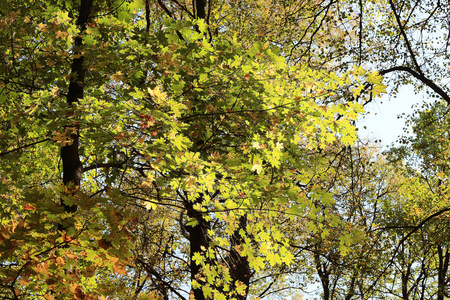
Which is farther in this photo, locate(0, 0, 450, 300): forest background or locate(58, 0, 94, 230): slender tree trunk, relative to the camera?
locate(58, 0, 94, 230): slender tree trunk

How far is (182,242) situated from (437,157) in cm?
1222

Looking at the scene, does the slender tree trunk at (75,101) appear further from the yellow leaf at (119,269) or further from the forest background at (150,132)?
the yellow leaf at (119,269)

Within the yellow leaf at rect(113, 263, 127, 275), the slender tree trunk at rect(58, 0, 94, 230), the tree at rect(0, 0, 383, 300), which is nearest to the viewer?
the yellow leaf at rect(113, 263, 127, 275)

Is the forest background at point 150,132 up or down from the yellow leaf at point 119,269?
up

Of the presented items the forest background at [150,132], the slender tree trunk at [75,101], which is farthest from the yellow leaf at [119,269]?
the slender tree trunk at [75,101]

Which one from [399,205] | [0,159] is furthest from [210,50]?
[399,205]

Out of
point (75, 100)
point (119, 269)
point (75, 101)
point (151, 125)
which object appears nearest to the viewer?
point (119, 269)

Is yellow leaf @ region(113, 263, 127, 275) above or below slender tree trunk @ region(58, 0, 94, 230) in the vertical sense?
below

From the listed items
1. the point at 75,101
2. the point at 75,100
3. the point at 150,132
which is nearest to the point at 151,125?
the point at 150,132

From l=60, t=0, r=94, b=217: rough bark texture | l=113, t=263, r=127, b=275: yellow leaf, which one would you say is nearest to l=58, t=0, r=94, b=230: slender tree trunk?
l=60, t=0, r=94, b=217: rough bark texture

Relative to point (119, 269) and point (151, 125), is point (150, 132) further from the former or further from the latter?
point (119, 269)

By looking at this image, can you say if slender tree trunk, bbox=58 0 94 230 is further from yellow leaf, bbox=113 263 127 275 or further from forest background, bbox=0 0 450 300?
yellow leaf, bbox=113 263 127 275

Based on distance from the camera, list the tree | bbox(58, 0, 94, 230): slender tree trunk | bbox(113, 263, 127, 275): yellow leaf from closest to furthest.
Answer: bbox(113, 263, 127, 275): yellow leaf
the tree
bbox(58, 0, 94, 230): slender tree trunk

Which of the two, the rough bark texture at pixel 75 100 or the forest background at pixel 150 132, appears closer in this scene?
the forest background at pixel 150 132
